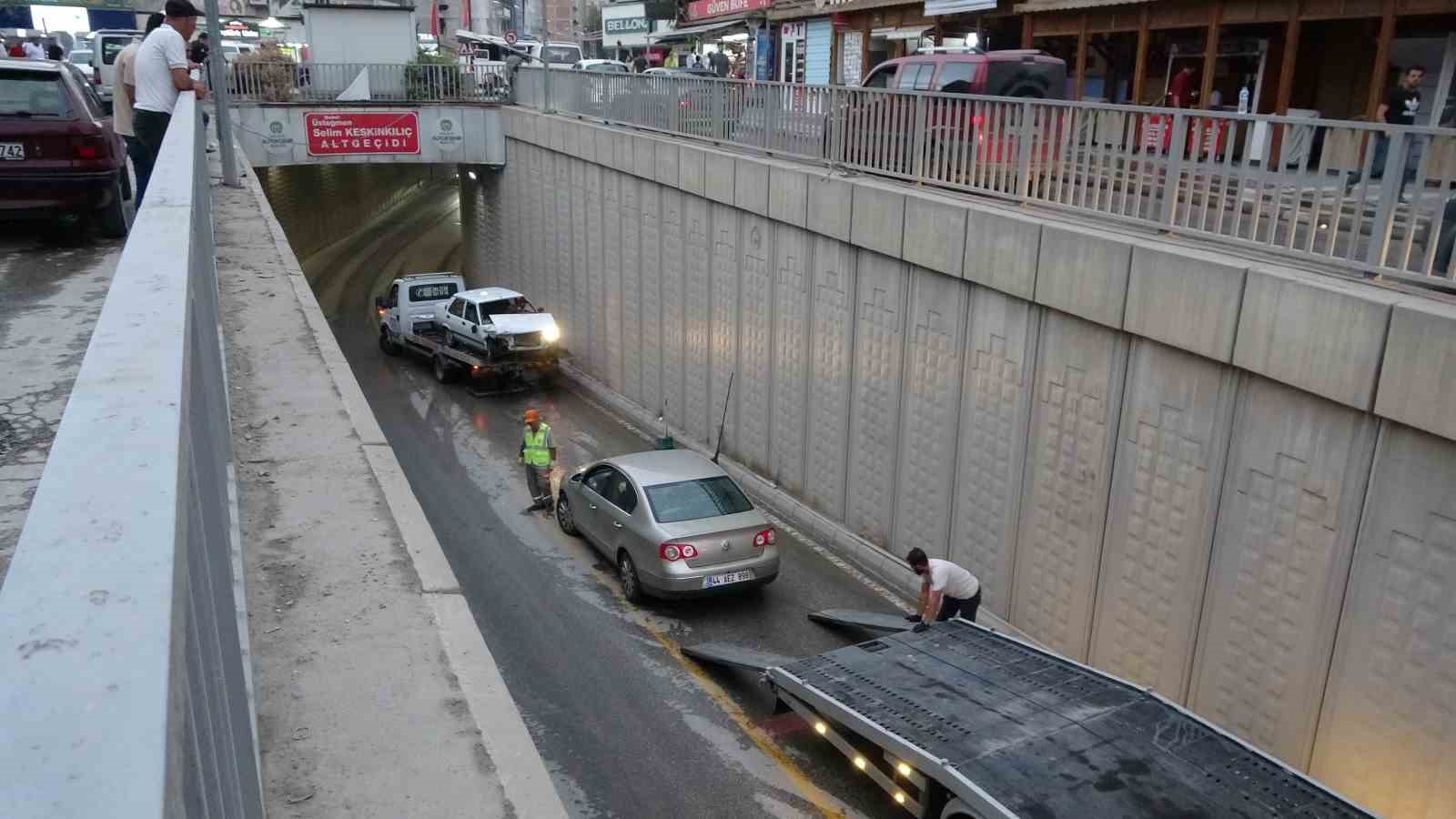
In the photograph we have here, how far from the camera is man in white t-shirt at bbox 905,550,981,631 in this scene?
10242 mm

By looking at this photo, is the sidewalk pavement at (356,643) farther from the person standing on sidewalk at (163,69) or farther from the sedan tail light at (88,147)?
the person standing on sidewalk at (163,69)

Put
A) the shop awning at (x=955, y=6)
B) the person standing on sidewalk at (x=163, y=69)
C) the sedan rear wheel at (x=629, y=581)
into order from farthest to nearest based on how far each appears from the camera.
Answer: the shop awning at (x=955, y=6) → the sedan rear wheel at (x=629, y=581) → the person standing on sidewalk at (x=163, y=69)

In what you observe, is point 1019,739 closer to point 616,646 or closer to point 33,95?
point 616,646

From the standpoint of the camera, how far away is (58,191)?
8438mm

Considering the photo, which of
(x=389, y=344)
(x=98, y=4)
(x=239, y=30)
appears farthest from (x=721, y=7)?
(x=98, y=4)

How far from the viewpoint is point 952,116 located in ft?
39.5

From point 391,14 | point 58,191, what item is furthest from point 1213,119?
point 391,14

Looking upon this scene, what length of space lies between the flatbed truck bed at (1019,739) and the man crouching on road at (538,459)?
21.8 feet

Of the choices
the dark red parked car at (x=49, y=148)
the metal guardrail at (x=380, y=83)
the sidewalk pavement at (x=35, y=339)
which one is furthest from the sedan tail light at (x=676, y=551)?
the metal guardrail at (x=380, y=83)

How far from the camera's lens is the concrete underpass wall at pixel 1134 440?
7.30 metres

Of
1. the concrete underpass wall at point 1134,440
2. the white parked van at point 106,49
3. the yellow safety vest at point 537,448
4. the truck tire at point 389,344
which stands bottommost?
the truck tire at point 389,344

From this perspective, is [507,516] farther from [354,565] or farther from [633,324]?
[354,565]

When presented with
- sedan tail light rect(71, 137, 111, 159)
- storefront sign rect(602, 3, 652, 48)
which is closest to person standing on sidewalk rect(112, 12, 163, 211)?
sedan tail light rect(71, 137, 111, 159)

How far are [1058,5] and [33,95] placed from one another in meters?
18.3
